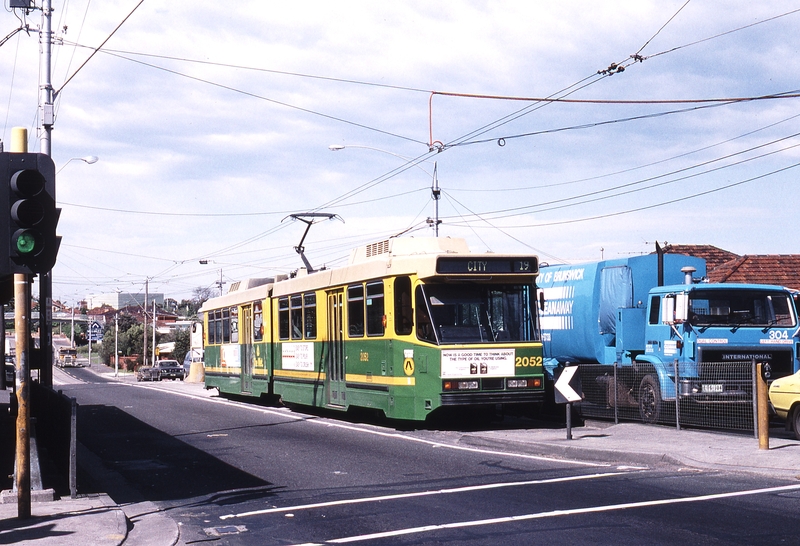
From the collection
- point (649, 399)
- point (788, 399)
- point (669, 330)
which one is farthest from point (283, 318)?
point (788, 399)

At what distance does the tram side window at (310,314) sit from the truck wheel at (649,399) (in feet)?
24.1

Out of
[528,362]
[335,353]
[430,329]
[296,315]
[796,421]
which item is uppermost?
[296,315]

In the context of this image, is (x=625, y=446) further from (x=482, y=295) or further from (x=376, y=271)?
(x=376, y=271)

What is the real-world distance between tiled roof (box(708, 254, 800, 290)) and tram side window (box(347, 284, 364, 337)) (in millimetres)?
19427

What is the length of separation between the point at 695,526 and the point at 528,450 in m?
6.01

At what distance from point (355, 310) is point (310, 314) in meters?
2.71

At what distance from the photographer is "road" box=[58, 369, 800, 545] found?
8297mm

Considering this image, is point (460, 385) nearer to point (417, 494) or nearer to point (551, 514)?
point (417, 494)

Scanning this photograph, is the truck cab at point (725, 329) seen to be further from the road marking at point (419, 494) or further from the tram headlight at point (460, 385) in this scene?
the road marking at point (419, 494)

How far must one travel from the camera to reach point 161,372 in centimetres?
7369

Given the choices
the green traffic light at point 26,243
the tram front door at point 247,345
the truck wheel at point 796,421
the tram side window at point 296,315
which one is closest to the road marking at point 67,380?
the tram front door at point 247,345

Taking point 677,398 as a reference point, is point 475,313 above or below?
above

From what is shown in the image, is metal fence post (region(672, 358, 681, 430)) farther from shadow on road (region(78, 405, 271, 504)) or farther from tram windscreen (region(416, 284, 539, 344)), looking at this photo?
shadow on road (region(78, 405, 271, 504))

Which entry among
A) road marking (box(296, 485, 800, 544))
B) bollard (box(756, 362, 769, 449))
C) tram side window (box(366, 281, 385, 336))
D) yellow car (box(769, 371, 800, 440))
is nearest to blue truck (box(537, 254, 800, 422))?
yellow car (box(769, 371, 800, 440))
